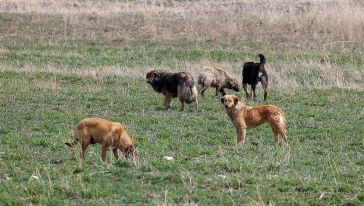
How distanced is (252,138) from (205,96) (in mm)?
5827

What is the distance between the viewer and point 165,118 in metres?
15.6

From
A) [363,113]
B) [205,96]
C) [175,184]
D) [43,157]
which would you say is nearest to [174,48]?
[205,96]

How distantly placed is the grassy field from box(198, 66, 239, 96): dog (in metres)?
0.39

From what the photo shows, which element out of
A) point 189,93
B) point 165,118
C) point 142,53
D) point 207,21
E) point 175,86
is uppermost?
point 207,21

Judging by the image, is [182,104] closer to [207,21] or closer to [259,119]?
[259,119]

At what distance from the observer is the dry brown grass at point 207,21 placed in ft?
98.9

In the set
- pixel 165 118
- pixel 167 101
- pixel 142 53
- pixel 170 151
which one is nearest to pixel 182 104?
pixel 167 101

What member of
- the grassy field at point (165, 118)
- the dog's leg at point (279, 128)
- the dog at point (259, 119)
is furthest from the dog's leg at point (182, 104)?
the dog's leg at point (279, 128)

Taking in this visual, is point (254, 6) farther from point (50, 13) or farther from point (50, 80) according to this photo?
point (50, 80)

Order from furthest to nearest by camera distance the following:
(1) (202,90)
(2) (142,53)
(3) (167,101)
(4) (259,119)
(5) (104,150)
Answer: (2) (142,53) < (1) (202,90) < (3) (167,101) < (4) (259,119) < (5) (104,150)

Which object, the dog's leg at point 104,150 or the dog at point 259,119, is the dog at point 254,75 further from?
the dog's leg at point 104,150

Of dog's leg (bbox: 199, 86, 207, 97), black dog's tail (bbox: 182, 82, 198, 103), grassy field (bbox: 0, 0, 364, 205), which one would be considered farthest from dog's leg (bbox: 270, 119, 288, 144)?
dog's leg (bbox: 199, 86, 207, 97)

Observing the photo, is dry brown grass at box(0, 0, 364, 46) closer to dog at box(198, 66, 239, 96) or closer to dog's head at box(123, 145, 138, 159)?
dog at box(198, 66, 239, 96)

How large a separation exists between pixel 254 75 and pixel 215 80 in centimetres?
109
